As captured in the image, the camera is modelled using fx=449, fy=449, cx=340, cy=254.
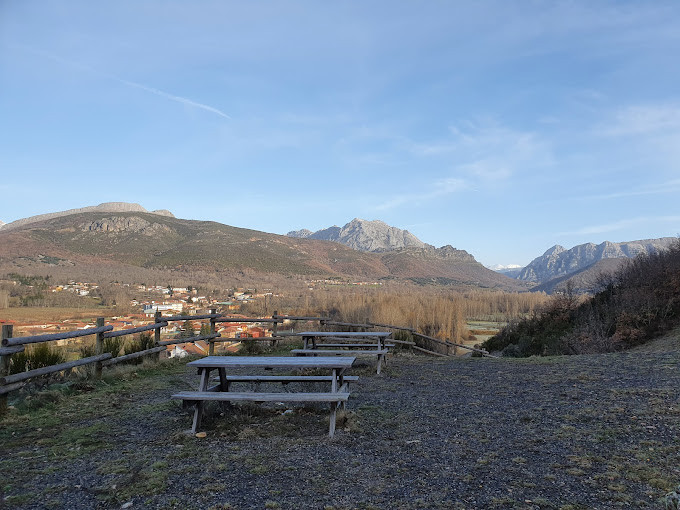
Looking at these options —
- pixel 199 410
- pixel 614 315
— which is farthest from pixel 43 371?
pixel 614 315

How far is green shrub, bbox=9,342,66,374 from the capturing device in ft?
21.3

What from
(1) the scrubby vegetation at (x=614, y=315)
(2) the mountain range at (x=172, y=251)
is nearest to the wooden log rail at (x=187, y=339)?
(1) the scrubby vegetation at (x=614, y=315)

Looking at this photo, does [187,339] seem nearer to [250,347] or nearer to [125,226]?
[250,347]

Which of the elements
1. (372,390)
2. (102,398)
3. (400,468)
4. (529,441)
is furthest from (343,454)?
(102,398)

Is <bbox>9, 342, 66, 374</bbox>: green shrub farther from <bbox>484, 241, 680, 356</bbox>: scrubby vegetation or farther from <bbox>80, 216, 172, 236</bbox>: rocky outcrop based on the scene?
<bbox>80, 216, 172, 236</bbox>: rocky outcrop

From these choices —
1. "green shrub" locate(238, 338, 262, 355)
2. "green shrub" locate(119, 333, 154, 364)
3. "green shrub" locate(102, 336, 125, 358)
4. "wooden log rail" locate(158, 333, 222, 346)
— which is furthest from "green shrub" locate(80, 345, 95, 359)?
"green shrub" locate(238, 338, 262, 355)

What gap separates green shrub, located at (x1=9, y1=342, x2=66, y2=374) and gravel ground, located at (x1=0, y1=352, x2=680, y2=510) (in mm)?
1014

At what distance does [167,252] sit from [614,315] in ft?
237

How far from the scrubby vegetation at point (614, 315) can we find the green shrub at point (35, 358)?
13.6 metres

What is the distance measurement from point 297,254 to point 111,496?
90.9 m

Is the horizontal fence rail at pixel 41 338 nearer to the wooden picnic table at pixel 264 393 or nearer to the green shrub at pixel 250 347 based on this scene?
the wooden picnic table at pixel 264 393

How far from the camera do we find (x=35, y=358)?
6840 millimetres

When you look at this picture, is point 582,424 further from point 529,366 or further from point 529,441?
point 529,366

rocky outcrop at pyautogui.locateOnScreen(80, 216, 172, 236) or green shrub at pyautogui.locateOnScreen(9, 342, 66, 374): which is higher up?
rocky outcrop at pyautogui.locateOnScreen(80, 216, 172, 236)
